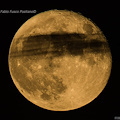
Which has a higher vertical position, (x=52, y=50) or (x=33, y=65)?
(x=52, y=50)

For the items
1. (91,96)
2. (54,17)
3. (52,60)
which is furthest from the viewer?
(91,96)

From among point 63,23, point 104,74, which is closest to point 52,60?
point 63,23

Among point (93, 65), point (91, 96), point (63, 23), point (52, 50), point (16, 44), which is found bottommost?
point (91, 96)

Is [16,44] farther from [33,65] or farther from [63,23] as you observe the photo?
[63,23]

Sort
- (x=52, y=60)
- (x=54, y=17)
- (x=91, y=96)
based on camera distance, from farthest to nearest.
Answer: (x=91, y=96) → (x=54, y=17) → (x=52, y=60)

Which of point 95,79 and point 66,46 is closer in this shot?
point 66,46

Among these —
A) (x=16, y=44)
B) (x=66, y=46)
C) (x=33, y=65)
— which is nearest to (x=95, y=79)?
(x=66, y=46)

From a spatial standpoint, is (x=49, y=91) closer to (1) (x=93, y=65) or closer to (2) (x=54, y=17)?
(1) (x=93, y=65)
